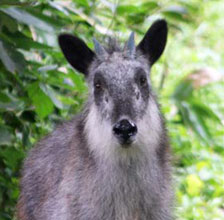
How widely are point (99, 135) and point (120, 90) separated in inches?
16.4

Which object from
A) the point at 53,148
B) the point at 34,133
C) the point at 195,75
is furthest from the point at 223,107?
the point at 53,148

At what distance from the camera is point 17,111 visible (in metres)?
7.01

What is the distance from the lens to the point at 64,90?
26.8 ft

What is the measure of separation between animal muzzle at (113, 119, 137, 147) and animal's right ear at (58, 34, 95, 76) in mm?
1038

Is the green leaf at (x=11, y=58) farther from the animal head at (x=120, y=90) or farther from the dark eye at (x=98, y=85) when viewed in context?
the dark eye at (x=98, y=85)

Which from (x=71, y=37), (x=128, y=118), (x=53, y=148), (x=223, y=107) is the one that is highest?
(x=71, y=37)

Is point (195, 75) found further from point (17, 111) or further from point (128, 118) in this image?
point (128, 118)

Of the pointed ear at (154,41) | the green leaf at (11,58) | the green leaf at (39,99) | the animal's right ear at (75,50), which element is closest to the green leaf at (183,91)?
the green leaf at (39,99)

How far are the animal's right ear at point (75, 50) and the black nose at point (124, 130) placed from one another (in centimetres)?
104

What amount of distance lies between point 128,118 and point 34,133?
256 centimetres

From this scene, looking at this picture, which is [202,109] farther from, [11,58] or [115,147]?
[115,147]

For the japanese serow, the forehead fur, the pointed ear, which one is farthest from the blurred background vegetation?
the forehead fur

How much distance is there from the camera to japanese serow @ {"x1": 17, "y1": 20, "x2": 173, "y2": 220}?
542cm

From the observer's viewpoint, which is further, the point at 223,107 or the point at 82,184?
the point at 223,107
